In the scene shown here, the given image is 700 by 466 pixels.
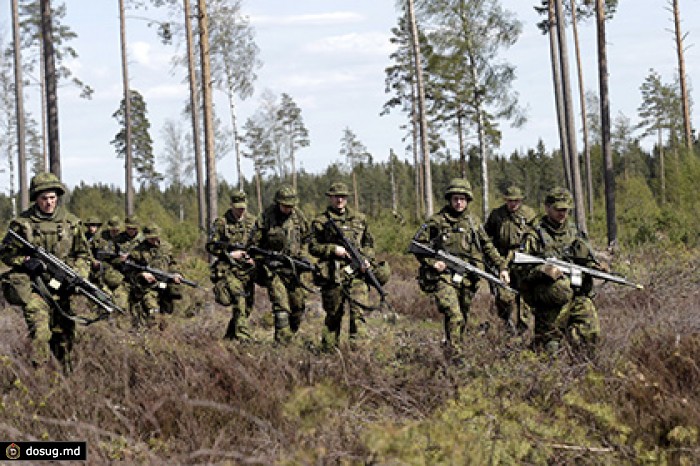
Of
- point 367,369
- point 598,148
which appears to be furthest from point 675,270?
point 598,148

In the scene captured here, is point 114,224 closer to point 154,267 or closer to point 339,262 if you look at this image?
point 154,267

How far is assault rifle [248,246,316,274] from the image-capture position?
26.9 feet

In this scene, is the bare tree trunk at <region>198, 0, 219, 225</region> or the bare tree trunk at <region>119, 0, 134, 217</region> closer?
the bare tree trunk at <region>198, 0, 219, 225</region>

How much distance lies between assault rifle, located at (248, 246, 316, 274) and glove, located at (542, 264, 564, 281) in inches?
108

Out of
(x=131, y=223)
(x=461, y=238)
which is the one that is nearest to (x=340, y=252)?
(x=461, y=238)

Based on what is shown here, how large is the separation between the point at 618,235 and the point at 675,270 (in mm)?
8077

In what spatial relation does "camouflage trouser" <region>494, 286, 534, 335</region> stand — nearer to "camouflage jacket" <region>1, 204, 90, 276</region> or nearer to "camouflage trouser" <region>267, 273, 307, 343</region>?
"camouflage trouser" <region>267, 273, 307, 343</region>

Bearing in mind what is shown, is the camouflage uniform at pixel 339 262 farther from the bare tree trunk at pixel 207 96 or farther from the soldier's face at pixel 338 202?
the bare tree trunk at pixel 207 96

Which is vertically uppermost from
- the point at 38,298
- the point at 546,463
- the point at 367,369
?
the point at 38,298

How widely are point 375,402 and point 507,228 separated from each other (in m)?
4.84

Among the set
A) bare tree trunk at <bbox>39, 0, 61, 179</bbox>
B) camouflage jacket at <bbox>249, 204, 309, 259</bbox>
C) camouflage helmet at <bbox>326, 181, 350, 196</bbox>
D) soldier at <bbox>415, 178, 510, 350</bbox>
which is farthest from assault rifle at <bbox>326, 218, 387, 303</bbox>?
bare tree trunk at <bbox>39, 0, 61, 179</bbox>

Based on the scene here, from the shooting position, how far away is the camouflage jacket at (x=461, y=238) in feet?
24.7

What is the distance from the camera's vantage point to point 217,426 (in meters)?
4.37

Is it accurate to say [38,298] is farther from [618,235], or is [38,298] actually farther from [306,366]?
[618,235]
